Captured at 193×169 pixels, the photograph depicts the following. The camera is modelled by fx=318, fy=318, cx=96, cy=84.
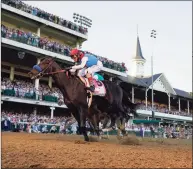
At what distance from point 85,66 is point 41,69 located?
158 cm

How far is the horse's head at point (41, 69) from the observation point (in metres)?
10.2

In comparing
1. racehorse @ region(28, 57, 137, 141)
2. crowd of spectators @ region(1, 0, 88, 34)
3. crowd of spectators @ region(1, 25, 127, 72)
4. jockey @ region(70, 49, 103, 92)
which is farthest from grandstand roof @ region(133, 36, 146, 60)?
racehorse @ region(28, 57, 137, 141)

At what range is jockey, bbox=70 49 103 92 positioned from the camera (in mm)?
10452

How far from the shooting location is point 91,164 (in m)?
5.33

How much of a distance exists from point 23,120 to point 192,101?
1713 inches

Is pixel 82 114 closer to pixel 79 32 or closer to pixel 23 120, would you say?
pixel 23 120

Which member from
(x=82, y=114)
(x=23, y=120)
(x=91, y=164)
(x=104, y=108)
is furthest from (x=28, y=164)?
(x=23, y=120)

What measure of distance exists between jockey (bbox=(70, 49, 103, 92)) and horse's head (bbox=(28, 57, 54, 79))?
0.74 metres

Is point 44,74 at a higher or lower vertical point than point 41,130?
higher

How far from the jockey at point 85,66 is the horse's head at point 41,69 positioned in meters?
0.74

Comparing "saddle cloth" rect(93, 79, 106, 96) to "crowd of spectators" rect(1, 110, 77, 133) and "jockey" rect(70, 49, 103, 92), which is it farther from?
"crowd of spectators" rect(1, 110, 77, 133)

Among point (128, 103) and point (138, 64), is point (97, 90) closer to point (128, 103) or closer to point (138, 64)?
point (128, 103)

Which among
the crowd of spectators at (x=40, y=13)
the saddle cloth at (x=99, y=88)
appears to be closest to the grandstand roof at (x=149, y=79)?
the crowd of spectators at (x=40, y=13)

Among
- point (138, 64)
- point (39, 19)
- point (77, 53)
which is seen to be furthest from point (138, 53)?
point (77, 53)
